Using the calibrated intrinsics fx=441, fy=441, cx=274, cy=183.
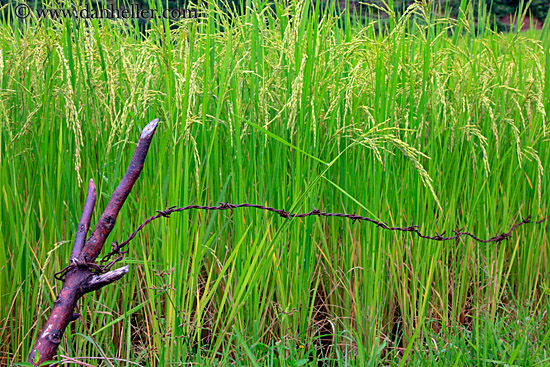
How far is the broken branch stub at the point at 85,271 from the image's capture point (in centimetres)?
96

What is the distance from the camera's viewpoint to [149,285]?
1457mm

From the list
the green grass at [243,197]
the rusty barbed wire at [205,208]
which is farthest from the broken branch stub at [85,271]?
the green grass at [243,197]

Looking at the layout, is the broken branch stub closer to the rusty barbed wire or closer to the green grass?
the rusty barbed wire

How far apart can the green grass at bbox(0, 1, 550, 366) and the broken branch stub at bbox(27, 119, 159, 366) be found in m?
0.37

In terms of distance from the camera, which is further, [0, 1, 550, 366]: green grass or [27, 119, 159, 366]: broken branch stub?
[0, 1, 550, 366]: green grass

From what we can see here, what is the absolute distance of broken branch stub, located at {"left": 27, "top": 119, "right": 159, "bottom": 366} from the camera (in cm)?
96

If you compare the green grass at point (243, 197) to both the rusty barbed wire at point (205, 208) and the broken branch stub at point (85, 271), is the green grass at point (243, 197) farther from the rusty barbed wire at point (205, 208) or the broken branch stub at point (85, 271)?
the broken branch stub at point (85, 271)

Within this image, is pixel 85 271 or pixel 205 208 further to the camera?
pixel 205 208

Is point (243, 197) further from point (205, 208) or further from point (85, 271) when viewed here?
point (85, 271)

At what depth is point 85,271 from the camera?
1019 mm

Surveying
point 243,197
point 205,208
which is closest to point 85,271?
point 205,208

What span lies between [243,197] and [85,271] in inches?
27.5

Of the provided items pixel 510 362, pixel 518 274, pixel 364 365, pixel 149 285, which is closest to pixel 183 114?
pixel 149 285

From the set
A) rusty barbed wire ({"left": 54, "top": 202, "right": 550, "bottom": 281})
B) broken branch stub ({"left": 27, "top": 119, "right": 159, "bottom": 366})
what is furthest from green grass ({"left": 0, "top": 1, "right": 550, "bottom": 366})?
broken branch stub ({"left": 27, "top": 119, "right": 159, "bottom": 366})
